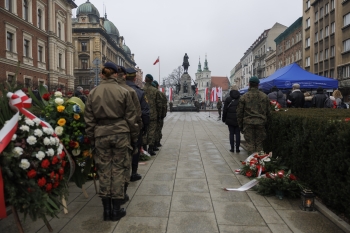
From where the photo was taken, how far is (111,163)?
14.4 ft

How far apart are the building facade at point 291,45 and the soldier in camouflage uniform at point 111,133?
46253 mm

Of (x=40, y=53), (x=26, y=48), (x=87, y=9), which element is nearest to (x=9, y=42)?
(x=26, y=48)

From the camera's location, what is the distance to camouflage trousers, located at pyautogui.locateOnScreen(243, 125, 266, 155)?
7.61m

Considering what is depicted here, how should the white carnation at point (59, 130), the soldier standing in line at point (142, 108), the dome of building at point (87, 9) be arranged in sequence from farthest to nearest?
the dome of building at point (87, 9) < the soldier standing in line at point (142, 108) < the white carnation at point (59, 130)

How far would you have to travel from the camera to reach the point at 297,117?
18.9ft

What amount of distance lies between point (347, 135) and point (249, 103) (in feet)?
13.0

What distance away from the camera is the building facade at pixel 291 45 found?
46875mm

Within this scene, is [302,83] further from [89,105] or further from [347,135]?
[89,105]

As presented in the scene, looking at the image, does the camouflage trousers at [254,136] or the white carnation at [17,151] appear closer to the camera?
the white carnation at [17,151]

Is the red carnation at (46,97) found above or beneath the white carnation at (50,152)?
above

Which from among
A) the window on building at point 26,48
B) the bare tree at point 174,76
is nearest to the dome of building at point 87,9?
the bare tree at point 174,76

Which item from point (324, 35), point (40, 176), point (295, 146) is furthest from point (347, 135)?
point (324, 35)

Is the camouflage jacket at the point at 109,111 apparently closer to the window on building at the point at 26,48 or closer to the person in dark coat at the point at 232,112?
the person in dark coat at the point at 232,112

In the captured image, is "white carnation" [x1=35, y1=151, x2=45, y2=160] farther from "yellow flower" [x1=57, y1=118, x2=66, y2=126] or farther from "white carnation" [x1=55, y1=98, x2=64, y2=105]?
"white carnation" [x1=55, y1=98, x2=64, y2=105]
